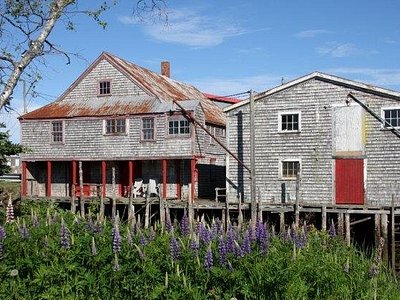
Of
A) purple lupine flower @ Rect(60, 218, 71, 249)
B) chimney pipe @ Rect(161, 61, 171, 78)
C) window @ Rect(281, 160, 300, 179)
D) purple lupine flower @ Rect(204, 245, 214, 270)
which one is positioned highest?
chimney pipe @ Rect(161, 61, 171, 78)

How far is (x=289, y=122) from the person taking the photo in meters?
29.0

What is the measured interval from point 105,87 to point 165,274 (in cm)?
2874

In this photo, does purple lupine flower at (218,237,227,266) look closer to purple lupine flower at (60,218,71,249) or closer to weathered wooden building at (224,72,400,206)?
purple lupine flower at (60,218,71,249)

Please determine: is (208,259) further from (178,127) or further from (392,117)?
(178,127)

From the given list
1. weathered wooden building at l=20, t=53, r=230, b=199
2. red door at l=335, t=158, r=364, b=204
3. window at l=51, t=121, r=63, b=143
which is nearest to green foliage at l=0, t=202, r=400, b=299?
red door at l=335, t=158, r=364, b=204

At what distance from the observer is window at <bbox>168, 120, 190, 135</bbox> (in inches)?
1273

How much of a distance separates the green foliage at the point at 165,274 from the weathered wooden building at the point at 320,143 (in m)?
17.4

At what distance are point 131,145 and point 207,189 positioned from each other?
573cm

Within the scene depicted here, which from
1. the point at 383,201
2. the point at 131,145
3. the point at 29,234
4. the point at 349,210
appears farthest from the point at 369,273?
the point at 131,145

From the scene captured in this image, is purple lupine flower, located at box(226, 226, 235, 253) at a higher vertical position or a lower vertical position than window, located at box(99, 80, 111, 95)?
lower

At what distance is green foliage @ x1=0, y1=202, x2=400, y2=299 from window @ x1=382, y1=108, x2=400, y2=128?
1907 centimetres

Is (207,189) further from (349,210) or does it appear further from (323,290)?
(323,290)

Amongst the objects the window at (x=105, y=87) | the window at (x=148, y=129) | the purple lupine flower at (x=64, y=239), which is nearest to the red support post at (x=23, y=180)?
the window at (x=105, y=87)

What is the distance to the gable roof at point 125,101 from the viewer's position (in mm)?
33812
